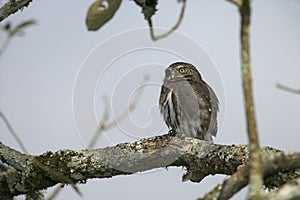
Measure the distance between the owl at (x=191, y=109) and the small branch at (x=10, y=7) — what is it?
1.73m

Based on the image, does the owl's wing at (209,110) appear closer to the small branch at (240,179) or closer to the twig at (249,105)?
the small branch at (240,179)

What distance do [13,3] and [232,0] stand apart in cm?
115

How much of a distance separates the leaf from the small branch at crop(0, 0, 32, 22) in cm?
83

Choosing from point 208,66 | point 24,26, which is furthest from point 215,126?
point 24,26

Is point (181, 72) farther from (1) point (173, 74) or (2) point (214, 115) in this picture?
(2) point (214, 115)

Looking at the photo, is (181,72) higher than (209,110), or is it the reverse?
(181,72)

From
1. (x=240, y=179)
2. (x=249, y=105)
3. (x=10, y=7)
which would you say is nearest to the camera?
(x=249, y=105)

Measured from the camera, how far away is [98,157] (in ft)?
5.19

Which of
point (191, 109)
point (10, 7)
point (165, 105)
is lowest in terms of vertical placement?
point (191, 109)

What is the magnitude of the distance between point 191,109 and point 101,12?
2.49 metres

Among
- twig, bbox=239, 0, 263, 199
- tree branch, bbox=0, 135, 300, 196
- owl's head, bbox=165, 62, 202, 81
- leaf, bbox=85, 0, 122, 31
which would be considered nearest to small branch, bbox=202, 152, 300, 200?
twig, bbox=239, 0, 263, 199

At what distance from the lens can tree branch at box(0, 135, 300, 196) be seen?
1551mm

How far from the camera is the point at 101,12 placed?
0.73 m

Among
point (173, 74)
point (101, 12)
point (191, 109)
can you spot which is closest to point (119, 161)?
point (101, 12)
